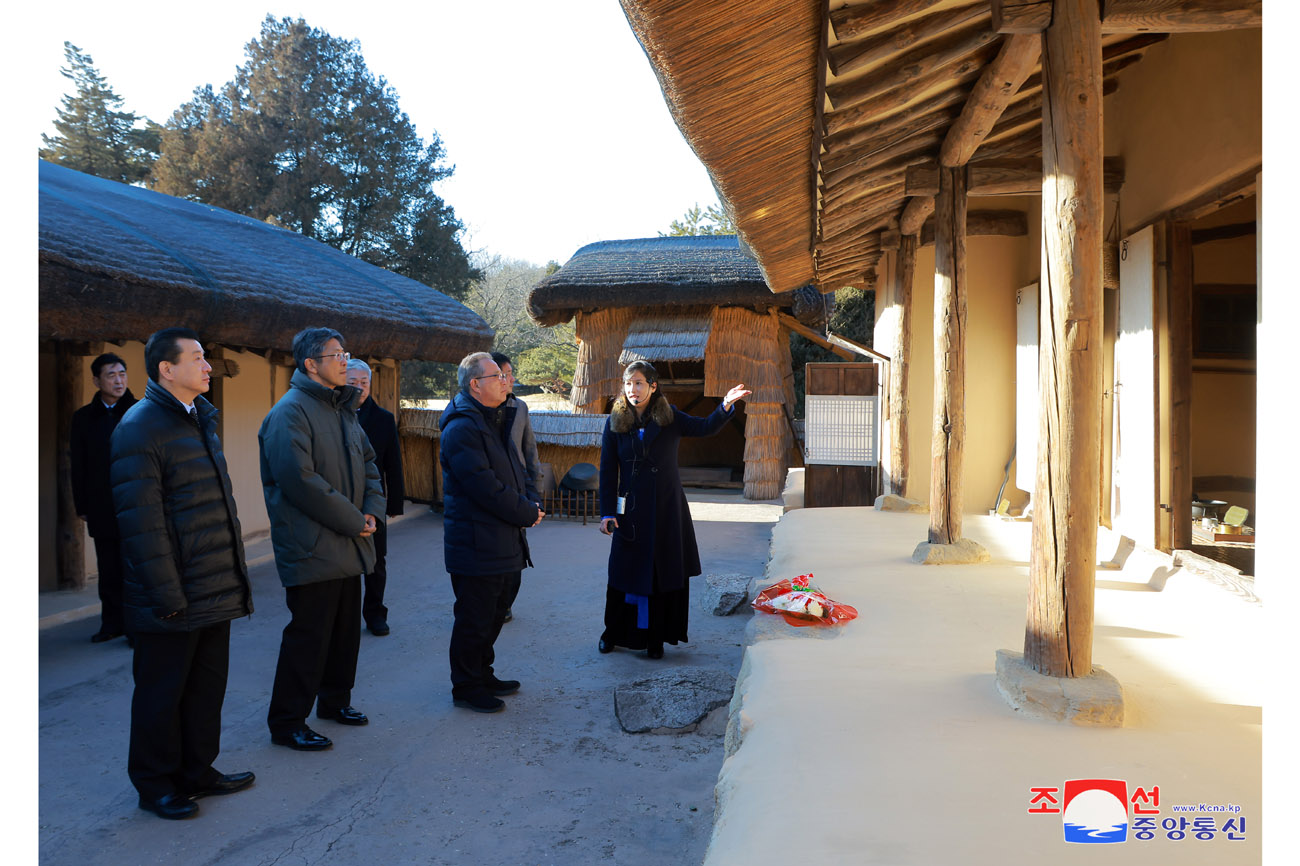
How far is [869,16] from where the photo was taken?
10.1ft

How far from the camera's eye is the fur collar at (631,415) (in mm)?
5023

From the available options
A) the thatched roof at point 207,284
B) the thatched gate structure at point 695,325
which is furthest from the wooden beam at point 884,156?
the thatched gate structure at point 695,325

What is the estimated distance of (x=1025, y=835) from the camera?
2008 millimetres

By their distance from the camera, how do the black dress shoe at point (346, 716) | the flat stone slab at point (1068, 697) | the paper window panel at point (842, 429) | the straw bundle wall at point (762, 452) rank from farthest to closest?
the straw bundle wall at point (762, 452) → the paper window panel at point (842, 429) → the black dress shoe at point (346, 716) → the flat stone slab at point (1068, 697)

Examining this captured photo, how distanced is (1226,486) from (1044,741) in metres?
6.17

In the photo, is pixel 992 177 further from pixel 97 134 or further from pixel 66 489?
pixel 97 134

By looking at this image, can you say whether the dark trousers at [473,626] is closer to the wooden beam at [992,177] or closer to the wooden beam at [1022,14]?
the wooden beam at [1022,14]

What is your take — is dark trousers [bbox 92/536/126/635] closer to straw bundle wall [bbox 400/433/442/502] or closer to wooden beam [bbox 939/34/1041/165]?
wooden beam [bbox 939/34/1041/165]

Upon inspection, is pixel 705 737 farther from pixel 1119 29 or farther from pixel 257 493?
pixel 257 493

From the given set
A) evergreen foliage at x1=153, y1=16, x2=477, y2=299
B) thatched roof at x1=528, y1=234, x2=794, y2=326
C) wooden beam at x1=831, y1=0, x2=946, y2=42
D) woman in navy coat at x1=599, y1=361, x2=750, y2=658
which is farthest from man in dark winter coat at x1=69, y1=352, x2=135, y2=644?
evergreen foliage at x1=153, y1=16, x2=477, y2=299

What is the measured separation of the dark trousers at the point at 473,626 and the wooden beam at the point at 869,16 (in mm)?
2798

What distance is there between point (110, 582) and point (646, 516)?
10.9 feet

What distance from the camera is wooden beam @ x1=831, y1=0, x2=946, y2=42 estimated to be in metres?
3.08

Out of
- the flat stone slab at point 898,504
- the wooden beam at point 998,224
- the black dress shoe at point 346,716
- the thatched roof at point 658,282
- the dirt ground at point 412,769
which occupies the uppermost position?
the thatched roof at point 658,282
